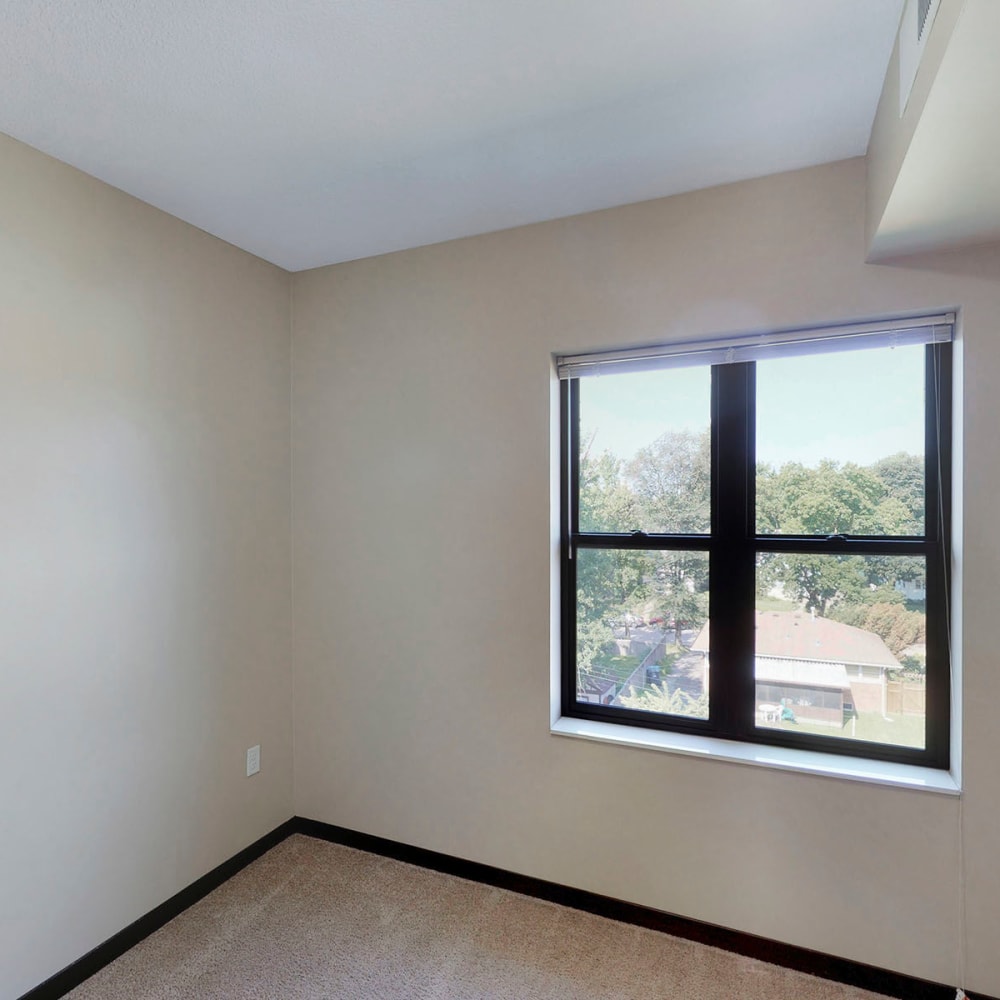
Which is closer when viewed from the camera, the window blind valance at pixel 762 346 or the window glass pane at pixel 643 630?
the window blind valance at pixel 762 346

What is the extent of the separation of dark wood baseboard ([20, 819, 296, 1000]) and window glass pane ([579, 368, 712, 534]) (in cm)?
194

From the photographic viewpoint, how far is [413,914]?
213cm

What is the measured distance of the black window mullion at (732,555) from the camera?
6.72ft

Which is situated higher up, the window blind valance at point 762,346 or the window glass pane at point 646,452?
the window blind valance at point 762,346

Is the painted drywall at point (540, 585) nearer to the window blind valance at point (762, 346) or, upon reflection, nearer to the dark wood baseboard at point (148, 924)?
the window blind valance at point (762, 346)

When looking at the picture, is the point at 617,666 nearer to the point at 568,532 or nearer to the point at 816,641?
the point at 568,532

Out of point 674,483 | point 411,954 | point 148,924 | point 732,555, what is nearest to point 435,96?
point 674,483

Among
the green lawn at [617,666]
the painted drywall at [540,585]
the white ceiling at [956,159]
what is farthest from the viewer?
the green lawn at [617,666]

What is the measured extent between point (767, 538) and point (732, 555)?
128 mm

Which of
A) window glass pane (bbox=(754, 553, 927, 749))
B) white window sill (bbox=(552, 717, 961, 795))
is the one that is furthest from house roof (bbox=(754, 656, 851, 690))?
white window sill (bbox=(552, 717, 961, 795))

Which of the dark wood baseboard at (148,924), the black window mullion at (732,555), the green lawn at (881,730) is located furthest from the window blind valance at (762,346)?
the dark wood baseboard at (148,924)

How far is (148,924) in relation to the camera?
2.04m

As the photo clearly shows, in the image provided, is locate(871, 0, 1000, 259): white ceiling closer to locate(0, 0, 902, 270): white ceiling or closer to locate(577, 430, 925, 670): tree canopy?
locate(0, 0, 902, 270): white ceiling

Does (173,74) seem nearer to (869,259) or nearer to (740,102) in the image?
(740,102)
